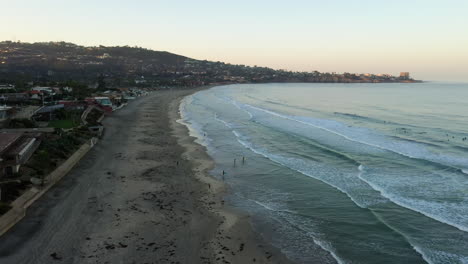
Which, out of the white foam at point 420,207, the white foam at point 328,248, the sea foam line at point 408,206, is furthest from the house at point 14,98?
the white foam at point 328,248

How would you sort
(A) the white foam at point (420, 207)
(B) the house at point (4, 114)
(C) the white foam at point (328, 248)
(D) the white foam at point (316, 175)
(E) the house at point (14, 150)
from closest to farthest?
(C) the white foam at point (328, 248) → (A) the white foam at point (420, 207) → (D) the white foam at point (316, 175) → (E) the house at point (14, 150) → (B) the house at point (4, 114)

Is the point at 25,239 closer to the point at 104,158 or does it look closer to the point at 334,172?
the point at 104,158

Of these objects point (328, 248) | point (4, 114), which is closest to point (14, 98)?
point (4, 114)

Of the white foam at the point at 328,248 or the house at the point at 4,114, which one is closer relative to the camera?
the white foam at the point at 328,248

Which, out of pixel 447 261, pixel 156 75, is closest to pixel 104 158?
pixel 447 261

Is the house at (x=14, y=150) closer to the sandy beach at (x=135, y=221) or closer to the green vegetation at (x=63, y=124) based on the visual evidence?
the sandy beach at (x=135, y=221)
